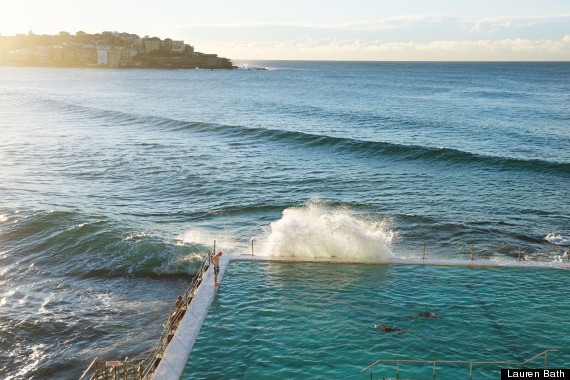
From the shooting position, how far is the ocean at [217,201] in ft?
79.1

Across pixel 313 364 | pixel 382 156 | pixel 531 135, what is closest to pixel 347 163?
pixel 382 156

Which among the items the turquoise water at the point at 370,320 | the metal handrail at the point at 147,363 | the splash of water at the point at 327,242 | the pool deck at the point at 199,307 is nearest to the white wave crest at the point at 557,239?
the pool deck at the point at 199,307

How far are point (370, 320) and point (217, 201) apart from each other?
23.6 m

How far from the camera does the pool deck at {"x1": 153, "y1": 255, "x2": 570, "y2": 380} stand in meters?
16.7

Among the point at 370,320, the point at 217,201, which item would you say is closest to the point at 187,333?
the point at 370,320

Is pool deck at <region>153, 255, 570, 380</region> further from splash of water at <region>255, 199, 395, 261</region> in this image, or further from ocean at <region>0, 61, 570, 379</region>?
ocean at <region>0, 61, 570, 379</region>

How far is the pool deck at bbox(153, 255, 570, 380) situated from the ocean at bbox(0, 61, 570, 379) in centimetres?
161

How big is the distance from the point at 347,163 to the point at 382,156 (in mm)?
4610

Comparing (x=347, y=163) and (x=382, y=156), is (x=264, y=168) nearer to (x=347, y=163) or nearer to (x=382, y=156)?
(x=347, y=163)

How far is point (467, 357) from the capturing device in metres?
17.2

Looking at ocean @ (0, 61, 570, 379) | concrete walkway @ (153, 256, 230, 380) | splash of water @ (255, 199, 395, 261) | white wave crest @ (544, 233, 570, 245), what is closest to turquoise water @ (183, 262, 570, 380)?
concrete walkway @ (153, 256, 230, 380)

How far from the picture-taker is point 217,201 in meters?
41.5

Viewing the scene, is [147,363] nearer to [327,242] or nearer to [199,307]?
[199,307]

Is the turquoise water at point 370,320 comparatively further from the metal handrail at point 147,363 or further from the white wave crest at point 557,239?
the white wave crest at point 557,239
